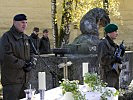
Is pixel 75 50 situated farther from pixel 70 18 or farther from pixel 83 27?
pixel 70 18

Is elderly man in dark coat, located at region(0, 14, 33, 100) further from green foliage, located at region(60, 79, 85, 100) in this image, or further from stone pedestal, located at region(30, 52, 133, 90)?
stone pedestal, located at region(30, 52, 133, 90)

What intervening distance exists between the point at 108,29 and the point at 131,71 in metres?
3.54

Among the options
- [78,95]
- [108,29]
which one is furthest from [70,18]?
[78,95]

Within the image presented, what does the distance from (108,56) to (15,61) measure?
5.68 ft

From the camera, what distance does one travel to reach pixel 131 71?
10547 mm

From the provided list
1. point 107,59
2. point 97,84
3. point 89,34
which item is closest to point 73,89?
point 97,84

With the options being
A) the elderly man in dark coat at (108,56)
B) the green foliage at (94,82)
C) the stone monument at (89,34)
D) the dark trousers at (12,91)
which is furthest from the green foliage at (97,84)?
the stone monument at (89,34)

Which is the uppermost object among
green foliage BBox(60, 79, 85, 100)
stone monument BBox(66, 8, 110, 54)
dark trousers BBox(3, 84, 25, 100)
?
stone monument BBox(66, 8, 110, 54)

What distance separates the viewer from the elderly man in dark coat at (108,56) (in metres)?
7.23

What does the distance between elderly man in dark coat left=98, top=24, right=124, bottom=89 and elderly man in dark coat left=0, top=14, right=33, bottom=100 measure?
134 centimetres

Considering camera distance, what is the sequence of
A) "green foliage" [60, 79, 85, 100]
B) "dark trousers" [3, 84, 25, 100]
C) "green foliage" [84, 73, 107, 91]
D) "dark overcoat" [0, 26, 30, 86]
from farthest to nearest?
Result: "dark trousers" [3, 84, 25, 100], "dark overcoat" [0, 26, 30, 86], "green foliage" [84, 73, 107, 91], "green foliage" [60, 79, 85, 100]

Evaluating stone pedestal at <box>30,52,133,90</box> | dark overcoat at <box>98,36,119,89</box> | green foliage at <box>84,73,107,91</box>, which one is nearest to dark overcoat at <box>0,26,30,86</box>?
dark overcoat at <box>98,36,119,89</box>

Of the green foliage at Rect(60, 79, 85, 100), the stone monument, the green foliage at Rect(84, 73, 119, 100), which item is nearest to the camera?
the green foliage at Rect(60, 79, 85, 100)

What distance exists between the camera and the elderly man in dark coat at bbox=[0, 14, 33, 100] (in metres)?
6.46
